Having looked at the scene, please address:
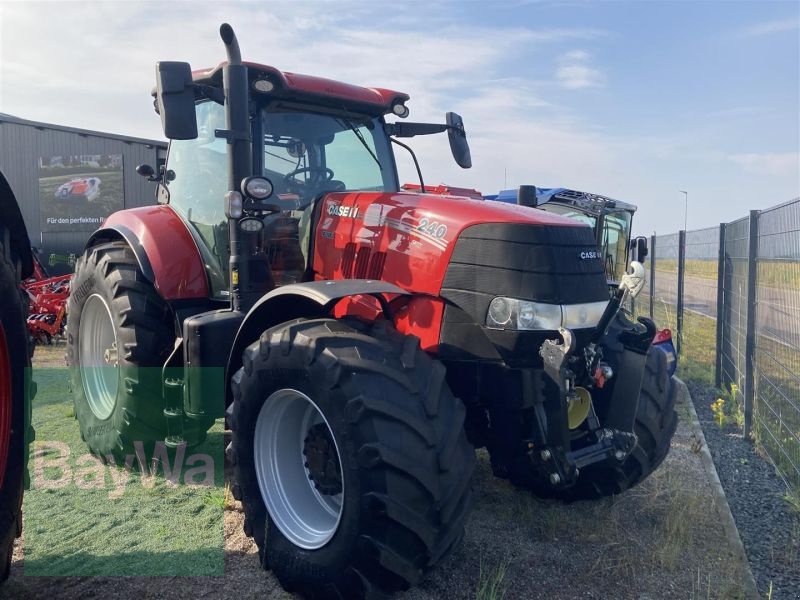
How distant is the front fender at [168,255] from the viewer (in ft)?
13.9

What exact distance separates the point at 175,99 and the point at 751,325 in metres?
4.84

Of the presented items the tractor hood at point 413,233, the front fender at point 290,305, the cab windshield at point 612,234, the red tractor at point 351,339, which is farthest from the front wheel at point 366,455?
the cab windshield at point 612,234

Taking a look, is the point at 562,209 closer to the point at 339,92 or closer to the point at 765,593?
the point at 339,92

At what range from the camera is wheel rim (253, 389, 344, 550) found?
304cm

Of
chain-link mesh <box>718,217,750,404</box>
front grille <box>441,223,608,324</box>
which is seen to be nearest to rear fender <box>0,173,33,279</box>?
front grille <box>441,223,608,324</box>

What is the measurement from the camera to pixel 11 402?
273 cm

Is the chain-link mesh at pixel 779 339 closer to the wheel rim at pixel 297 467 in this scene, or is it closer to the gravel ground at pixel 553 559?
the gravel ground at pixel 553 559

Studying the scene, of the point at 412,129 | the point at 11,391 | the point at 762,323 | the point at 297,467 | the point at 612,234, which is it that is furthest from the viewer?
the point at 612,234

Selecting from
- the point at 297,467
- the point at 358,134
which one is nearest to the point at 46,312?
the point at 358,134

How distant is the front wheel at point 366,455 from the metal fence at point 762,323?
3.02 metres

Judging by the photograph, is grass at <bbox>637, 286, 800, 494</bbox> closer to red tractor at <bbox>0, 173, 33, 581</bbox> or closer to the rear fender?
red tractor at <bbox>0, 173, 33, 581</bbox>

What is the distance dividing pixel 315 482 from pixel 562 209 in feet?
27.0

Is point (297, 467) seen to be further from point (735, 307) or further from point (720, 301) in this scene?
point (720, 301)

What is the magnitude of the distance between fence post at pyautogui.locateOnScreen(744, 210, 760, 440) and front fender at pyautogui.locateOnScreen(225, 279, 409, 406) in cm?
387
